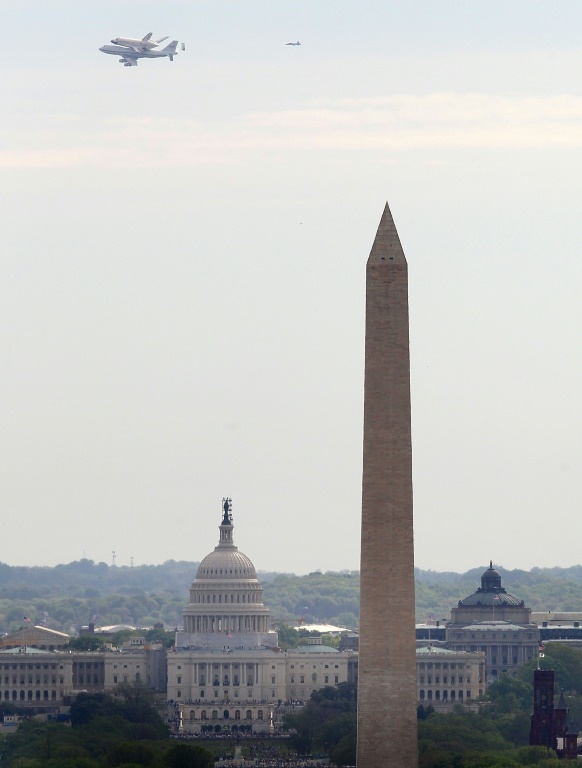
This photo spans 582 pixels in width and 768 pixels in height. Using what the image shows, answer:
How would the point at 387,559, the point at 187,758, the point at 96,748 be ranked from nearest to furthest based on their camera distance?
the point at 387,559, the point at 187,758, the point at 96,748

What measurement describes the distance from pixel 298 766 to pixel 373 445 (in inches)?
2696

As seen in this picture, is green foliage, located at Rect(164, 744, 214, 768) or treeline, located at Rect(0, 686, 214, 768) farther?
treeline, located at Rect(0, 686, 214, 768)

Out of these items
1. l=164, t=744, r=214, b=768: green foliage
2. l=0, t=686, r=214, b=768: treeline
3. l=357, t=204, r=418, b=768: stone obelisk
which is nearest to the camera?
l=357, t=204, r=418, b=768: stone obelisk

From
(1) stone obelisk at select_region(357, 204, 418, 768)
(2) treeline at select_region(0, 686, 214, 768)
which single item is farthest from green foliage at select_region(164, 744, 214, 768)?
(1) stone obelisk at select_region(357, 204, 418, 768)

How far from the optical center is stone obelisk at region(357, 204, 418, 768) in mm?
105188

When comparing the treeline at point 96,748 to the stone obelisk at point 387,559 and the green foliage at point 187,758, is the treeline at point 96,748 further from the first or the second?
the stone obelisk at point 387,559

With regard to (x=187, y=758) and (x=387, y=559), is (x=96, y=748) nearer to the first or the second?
(x=187, y=758)

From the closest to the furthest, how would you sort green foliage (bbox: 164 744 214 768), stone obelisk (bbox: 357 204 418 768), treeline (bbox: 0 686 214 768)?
1. stone obelisk (bbox: 357 204 418 768)
2. green foliage (bbox: 164 744 214 768)
3. treeline (bbox: 0 686 214 768)

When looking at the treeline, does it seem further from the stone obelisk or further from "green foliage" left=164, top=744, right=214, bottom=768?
the stone obelisk

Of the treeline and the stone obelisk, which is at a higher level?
the stone obelisk

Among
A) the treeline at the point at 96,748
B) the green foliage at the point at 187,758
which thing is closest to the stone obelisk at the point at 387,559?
the treeline at the point at 96,748

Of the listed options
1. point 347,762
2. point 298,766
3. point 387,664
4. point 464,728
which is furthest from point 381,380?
point 464,728

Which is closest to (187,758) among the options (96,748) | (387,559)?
(96,748)

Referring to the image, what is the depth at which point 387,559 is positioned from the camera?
105 m
